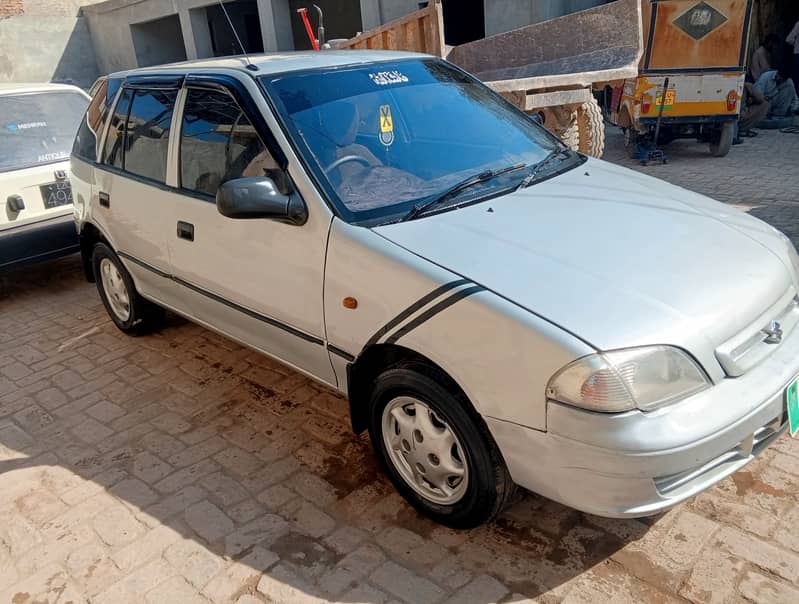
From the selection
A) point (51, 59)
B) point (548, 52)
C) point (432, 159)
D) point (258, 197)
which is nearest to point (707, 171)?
point (548, 52)

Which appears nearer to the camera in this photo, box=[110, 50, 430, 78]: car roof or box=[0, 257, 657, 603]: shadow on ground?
box=[0, 257, 657, 603]: shadow on ground

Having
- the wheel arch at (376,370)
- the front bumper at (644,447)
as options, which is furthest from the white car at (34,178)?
the front bumper at (644,447)

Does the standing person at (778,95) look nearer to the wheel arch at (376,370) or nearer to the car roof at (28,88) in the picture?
the car roof at (28,88)

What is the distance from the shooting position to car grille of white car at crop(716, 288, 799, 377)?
2326 millimetres

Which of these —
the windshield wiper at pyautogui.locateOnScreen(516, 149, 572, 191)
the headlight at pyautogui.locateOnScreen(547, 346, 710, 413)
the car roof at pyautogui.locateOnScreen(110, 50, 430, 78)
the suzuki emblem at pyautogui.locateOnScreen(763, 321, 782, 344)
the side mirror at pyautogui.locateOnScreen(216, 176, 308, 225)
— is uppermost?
the car roof at pyautogui.locateOnScreen(110, 50, 430, 78)

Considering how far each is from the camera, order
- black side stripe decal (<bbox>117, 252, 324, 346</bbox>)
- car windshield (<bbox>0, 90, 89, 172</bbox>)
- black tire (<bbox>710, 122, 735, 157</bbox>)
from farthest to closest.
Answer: black tire (<bbox>710, 122, 735, 157</bbox>)
car windshield (<bbox>0, 90, 89, 172</bbox>)
black side stripe decal (<bbox>117, 252, 324, 346</bbox>)

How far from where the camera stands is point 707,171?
9039 millimetres

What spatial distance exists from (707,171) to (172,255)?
7614 millimetres

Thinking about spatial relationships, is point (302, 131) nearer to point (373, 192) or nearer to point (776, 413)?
Answer: point (373, 192)

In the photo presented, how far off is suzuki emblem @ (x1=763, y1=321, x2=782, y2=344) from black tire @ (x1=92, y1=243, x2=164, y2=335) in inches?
151

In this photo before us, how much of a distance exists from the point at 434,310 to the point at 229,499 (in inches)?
57.5

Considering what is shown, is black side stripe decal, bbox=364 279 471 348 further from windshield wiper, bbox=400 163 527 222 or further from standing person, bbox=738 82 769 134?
standing person, bbox=738 82 769 134

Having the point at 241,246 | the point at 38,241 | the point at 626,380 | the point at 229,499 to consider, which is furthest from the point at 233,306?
the point at 38,241

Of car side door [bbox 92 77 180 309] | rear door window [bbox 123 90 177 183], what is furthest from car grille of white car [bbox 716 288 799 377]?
rear door window [bbox 123 90 177 183]
